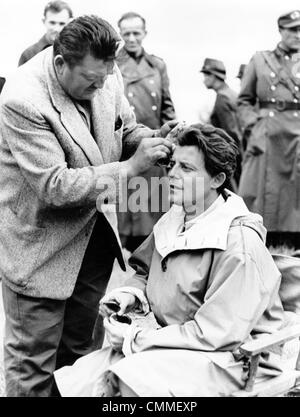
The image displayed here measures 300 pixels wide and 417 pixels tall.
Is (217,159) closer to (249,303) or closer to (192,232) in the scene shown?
(192,232)

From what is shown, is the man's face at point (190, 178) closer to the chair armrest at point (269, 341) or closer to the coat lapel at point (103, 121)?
the coat lapel at point (103, 121)

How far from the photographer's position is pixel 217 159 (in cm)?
361

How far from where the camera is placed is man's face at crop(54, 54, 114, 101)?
3578 mm

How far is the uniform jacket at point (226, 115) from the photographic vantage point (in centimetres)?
818

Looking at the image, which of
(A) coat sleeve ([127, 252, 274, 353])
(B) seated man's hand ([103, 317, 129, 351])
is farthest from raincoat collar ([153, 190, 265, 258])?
(B) seated man's hand ([103, 317, 129, 351])

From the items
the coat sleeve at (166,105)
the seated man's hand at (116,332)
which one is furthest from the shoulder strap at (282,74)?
the seated man's hand at (116,332)

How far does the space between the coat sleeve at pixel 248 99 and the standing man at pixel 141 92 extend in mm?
662

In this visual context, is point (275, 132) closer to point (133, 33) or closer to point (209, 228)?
point (133, 33)

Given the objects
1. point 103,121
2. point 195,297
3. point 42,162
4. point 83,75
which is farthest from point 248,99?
point 195,297

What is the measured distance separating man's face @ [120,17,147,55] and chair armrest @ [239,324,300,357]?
5.03 metres

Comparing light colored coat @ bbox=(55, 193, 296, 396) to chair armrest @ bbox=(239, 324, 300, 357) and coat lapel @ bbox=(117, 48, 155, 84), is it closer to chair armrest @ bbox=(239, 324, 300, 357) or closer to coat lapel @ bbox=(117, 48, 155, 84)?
chair armrest @ bbox=(239, 324, 300, 357)

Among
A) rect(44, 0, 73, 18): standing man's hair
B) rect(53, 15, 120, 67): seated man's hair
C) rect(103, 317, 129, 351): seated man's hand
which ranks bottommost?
rect(103, 317, 129, 351): seated man's hand

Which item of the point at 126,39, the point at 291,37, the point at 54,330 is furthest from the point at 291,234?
the point at 54,330

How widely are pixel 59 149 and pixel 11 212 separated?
1.22 feet
